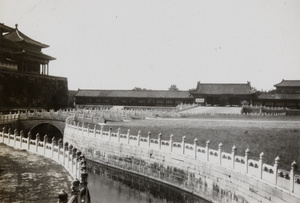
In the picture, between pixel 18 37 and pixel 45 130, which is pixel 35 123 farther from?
pixel 18 37

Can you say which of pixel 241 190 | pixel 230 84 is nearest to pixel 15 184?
pixel 241 190

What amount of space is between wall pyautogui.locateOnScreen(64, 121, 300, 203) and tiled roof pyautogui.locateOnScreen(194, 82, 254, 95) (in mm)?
42084

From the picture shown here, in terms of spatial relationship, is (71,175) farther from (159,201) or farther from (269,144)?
(269,144)

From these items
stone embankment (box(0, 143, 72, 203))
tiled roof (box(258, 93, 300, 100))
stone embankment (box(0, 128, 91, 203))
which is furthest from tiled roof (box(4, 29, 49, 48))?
tiled roof (box(258, 93, 300, 100))

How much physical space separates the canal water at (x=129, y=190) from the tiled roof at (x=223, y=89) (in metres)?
45.8

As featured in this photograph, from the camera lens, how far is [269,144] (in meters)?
19.6

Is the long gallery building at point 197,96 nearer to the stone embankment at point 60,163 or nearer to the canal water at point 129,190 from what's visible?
the stone embankment at point 60,163

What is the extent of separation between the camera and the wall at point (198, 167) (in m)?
12.5

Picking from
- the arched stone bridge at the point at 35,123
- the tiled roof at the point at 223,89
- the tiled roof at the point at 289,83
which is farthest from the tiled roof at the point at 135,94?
the arched stone bridge at the point at 35,123

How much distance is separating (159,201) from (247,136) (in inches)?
300

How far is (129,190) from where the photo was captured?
20875 mm

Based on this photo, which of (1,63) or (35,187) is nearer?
(35,187)

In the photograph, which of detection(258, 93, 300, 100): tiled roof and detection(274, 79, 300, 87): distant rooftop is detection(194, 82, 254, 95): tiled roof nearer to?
detection(258, 93, 300, 100): tiled roof

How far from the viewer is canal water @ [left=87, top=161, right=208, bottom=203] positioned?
19062 mm
